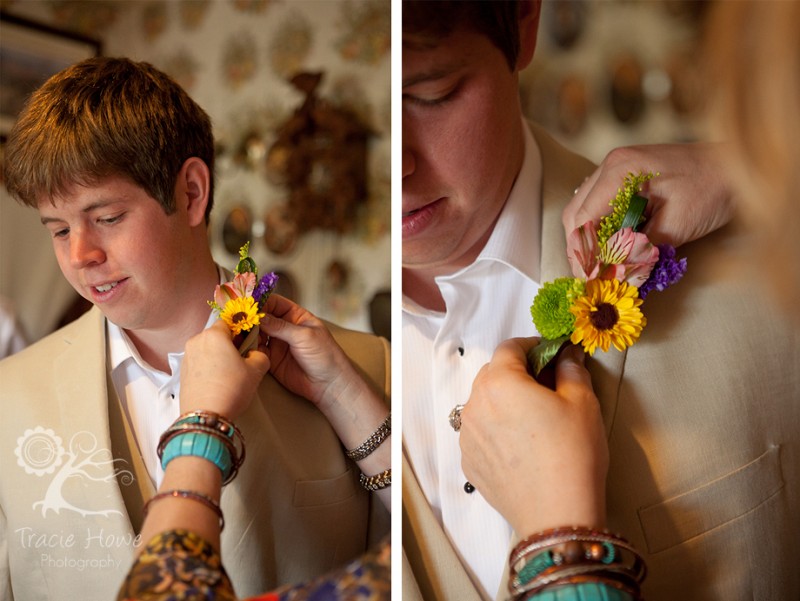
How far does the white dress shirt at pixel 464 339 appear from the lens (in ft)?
4.36

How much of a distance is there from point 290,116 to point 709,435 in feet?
2.78

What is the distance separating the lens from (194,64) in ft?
4.62

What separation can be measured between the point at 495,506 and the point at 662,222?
49 centimetres

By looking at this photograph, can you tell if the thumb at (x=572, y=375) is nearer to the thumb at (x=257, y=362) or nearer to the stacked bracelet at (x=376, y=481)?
the stacked bracelet at (x=376, y=481)

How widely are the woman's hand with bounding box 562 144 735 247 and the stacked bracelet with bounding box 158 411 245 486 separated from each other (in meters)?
0.62

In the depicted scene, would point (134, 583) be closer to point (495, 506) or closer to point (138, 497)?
point (138, 497)

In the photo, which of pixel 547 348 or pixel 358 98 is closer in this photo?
pixel 547 348

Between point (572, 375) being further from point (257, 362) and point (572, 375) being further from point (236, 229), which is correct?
point (236, 229)

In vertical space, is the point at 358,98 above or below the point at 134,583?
above

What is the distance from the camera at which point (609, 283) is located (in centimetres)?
122

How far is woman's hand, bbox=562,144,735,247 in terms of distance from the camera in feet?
4.09

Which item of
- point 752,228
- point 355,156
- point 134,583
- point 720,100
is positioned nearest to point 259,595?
point 134,583

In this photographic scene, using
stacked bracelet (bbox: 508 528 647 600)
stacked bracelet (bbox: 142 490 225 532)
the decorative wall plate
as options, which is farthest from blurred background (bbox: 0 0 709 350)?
stacked bracelet (bbox: 508 528 647 600)

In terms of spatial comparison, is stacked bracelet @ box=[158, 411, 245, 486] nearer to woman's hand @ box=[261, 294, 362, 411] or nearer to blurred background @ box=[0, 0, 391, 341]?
woman's hand @ box=[261, 294, 362, 411]
